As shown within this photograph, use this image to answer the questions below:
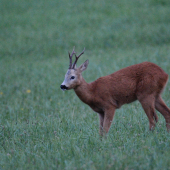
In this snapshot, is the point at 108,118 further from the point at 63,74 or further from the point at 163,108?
the point at 63,74

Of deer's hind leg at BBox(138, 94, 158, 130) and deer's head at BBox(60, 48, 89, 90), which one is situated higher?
deer's head at BBox(60, 48, 89, 90)

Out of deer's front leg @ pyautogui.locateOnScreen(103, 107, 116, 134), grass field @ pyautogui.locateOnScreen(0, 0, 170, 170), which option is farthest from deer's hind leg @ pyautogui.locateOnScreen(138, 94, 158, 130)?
deer's front leg @ pyautogui.locateOnScreen(103, 107, 116, 134)

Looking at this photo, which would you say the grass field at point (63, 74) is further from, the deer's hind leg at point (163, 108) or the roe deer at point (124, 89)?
the roe deer at point (124, 89)

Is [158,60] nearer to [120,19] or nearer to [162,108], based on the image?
[162,108]

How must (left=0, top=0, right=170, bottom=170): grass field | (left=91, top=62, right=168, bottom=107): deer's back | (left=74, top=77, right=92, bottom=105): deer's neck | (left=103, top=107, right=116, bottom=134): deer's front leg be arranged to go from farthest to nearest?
(left=74, top=77, right=92, bottom=105): deer's neck → (left=91, top=62, right=168, bottom=107): deer's back → (left=103, top=107, right=116, bottom=134): deer's front leg → (left=0, top=0, right=170, bottom=170): grass field

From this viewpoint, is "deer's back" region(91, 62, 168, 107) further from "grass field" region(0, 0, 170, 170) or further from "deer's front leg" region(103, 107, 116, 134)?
"grass field" region(0, 0, 170, 170)

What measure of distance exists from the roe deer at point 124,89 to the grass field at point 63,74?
11.5 inches

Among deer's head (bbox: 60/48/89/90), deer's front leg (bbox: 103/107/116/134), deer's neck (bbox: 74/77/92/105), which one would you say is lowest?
deer's front leg (bbox: 103/107/116/134)

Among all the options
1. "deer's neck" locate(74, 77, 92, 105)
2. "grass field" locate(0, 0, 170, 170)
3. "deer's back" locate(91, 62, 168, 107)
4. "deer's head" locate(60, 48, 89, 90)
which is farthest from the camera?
"deer's neck" locate(74, 77, 92, 105)

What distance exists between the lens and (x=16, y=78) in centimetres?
1164

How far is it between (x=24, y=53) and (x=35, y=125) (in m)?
11.6

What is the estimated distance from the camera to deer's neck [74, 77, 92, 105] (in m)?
5.80

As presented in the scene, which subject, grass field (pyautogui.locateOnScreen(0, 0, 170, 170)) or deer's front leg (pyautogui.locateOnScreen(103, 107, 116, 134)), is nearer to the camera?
grass field (pyautogui.locateOnScreen(0, 0, 170, 170))

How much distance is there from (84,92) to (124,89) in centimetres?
78
